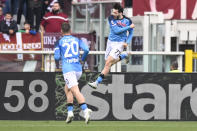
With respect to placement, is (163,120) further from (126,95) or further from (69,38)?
(69,38)

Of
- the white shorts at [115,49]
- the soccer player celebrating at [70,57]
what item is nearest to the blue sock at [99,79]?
the white shorts at [115,49]

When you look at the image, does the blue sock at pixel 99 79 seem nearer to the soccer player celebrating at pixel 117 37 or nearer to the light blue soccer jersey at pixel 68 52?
the soccer player celebrating at pixel 117 37

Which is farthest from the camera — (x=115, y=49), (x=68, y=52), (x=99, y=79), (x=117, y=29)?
(x=115, y=49)

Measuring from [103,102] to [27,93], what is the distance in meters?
1.76

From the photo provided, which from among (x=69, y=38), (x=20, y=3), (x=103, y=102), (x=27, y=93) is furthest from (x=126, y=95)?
(x=20, y=3)

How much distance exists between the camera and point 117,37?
56.1 ft

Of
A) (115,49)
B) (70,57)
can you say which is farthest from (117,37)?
(70,57)
